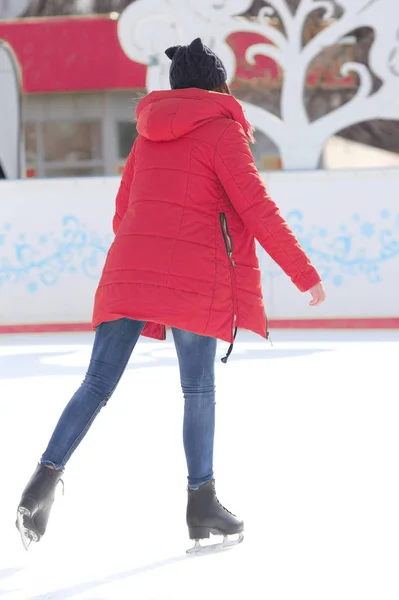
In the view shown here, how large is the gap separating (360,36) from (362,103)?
6.97m

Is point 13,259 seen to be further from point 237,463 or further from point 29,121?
point 29,121

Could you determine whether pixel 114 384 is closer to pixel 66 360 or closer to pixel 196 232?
pixel 196 232

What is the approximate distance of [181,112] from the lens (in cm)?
275

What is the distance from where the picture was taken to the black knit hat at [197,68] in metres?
2.85

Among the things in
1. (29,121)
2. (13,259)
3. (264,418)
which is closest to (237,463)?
(264,418)

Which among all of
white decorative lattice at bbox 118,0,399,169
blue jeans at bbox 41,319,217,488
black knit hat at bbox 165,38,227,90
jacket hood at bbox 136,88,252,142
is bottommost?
blue jeans at bbox 41,319,217,488

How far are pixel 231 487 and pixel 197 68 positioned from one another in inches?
56.8

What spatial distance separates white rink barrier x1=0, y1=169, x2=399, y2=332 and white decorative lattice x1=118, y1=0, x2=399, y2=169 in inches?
16.7

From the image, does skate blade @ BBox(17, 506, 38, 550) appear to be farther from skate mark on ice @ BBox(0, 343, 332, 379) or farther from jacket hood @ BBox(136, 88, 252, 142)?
skate mark on ice @ BBox(0, 343, 332, 379)

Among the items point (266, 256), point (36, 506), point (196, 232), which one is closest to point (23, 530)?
point (36, 506)

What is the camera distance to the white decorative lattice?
9.39 meters

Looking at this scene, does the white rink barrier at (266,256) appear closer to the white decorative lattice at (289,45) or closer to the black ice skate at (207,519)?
the white decorative lattice at (289,45)

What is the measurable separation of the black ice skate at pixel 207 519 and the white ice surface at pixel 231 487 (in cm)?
5

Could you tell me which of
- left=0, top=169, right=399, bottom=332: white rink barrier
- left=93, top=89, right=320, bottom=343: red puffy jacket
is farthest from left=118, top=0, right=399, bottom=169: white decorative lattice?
left=93, top=89, right=320, bottom=343: red puffy jacket
